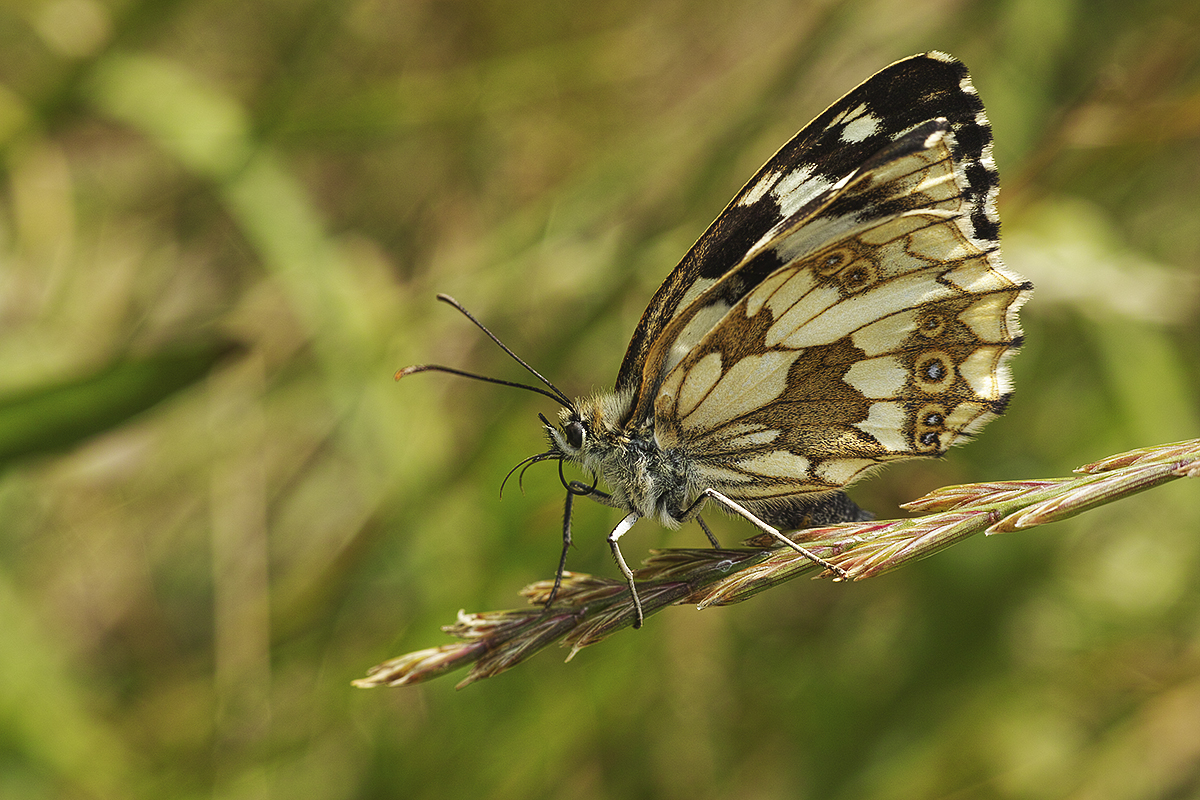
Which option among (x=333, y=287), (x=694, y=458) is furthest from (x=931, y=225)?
(x=333, y=287)

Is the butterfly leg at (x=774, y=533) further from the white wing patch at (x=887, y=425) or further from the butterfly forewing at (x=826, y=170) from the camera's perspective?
the white wing patch at (x=887, y=425)

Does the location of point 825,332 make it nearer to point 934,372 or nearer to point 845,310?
point 845,310

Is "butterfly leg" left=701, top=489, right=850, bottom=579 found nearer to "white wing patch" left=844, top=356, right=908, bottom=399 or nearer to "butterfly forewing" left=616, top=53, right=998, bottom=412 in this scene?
"butterfly forewing" left=616, top=53, right=998, bottom=412

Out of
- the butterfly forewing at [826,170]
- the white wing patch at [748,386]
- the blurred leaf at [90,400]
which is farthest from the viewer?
the white wing patch at [748,386]

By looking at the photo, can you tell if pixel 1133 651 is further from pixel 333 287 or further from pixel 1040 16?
pixel 333 287

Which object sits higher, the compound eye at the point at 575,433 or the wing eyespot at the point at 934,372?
the compound eye at the point at 575,433

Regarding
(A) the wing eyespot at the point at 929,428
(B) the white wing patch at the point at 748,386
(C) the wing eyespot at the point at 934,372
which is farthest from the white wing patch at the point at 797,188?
(A) the wing eyespot at the point at 929,428

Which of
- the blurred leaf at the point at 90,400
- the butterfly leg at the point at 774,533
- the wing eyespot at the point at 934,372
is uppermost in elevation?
the blurred leaf at the point at 90,400
